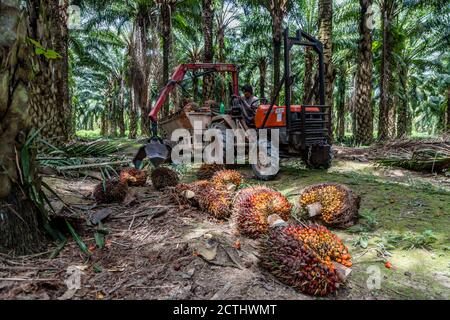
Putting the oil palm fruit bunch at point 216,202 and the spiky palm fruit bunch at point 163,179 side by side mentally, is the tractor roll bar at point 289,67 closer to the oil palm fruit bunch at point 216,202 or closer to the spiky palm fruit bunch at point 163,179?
the spiky palm fruit bunch at point 163,179

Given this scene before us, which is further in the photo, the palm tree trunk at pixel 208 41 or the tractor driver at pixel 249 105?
the palm tree trunk at pixel 208 41

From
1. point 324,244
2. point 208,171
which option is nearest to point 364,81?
point 208,171

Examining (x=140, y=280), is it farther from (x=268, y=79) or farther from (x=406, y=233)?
(x=268, y=79)

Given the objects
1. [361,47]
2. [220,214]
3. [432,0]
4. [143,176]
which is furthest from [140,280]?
[432,0]

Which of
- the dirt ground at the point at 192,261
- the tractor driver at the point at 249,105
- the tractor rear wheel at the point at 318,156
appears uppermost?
the tractor driver at the point at 249,105

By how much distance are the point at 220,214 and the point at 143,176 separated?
2.05m

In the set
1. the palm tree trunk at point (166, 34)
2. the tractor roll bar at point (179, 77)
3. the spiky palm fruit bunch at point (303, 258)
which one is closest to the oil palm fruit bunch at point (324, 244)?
the spiky palm fruit bunch at point (303, 258)

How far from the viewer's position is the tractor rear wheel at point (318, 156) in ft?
21.1

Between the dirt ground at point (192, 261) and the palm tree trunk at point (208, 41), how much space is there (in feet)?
34.6

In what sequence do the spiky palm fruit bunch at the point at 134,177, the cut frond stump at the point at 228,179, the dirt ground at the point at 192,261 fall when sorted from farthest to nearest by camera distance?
the spiky palm fruit bunch at the point at 134,177
the cut frond stump at the point at 228,179
the dirt ground at the point at 192,261

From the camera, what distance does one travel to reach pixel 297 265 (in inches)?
86.9

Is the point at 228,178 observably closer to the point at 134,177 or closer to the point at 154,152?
the point at 134,177

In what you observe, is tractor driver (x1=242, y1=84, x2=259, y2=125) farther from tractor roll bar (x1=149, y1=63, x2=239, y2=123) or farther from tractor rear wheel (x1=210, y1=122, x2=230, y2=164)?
tractor roll bar (x1=149, y1=63, x2=239, y2=123)

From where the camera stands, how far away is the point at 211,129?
6.70 m
